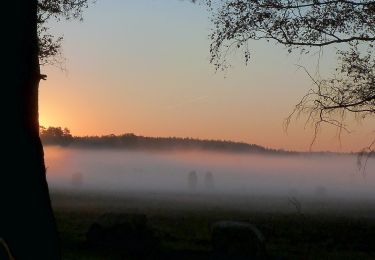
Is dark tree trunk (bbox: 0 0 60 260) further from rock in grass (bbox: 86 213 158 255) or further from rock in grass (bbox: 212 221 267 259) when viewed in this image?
rock in grass (bbox: 86 213 158 255)

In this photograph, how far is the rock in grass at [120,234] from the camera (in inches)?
861

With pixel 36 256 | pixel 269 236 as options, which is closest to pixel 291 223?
pixel 269 236

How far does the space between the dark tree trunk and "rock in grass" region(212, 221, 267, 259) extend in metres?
8.34

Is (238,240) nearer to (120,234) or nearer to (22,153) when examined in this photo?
(120,234)

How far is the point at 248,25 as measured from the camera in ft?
74.9

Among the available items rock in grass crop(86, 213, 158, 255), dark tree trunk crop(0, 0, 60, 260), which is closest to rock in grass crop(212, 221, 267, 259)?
rock in grass crop(86, 213, 158, 255)

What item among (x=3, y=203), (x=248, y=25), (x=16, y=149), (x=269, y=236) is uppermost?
(x=248, y=25)

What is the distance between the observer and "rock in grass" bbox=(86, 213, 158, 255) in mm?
21875

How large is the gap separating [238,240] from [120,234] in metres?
3.98

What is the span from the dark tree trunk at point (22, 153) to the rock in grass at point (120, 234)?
8887mm

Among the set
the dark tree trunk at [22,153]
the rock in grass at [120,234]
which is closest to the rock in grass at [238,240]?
the rock in grass at [120,234]

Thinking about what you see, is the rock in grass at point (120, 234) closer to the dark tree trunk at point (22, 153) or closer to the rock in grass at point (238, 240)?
the rock in grass at point (238, 240)

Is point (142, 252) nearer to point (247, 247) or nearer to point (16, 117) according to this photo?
point (247, 247)

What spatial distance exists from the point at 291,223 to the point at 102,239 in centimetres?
1042
